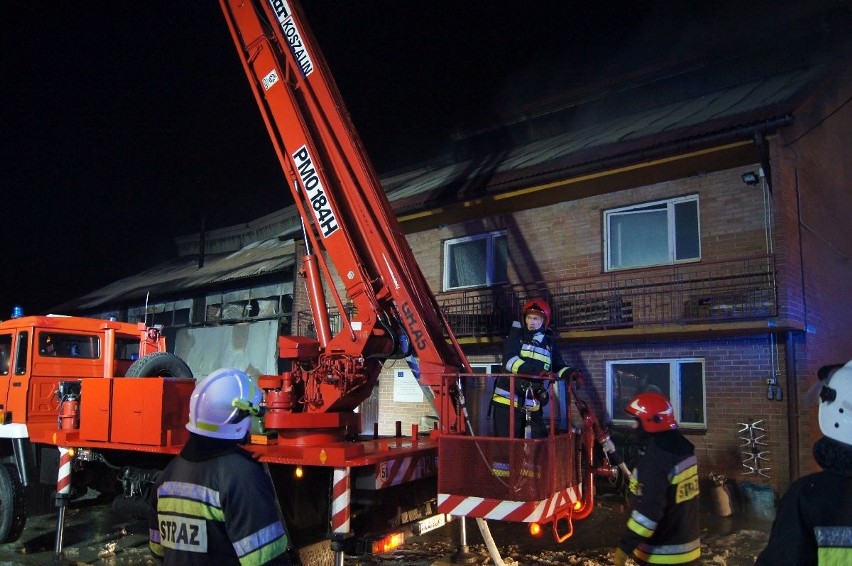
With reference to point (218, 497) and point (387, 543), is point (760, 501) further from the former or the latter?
point (218, 497)

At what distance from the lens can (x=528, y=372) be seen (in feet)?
19.9

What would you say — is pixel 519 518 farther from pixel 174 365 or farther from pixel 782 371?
pixel 782 371

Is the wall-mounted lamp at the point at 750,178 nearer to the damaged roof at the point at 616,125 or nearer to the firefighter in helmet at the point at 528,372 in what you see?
the damaged roof at the point at 616,125

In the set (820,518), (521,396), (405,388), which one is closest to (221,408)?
(820,518)

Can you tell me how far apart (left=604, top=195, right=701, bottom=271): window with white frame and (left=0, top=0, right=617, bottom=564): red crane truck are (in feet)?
16.8

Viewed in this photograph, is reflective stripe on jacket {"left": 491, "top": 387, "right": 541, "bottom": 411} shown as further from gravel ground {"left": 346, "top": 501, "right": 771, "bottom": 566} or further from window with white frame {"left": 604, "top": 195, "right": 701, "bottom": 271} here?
window with white frame {"left": 604, "top": 195, "right": 701, "bottom": 271}

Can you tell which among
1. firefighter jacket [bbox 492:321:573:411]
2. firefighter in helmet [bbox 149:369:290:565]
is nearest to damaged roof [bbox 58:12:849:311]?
firefighter jacket [bbox 492:321:573:411]

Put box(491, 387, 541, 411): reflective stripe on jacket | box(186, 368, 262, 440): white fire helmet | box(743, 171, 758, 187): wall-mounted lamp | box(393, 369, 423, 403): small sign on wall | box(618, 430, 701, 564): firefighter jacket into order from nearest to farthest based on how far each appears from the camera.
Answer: box(186, 368, 262, 440): white fire helmet, box(618, 430, 701, 564): firefighter jacket, box(491, 387, 541, 411): reflective stripe on jacket, box(743, 171, 758, 187): wall-mounted lamp, box(393, 369, 423, 403): small sign on wall

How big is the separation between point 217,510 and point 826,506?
7.24ft

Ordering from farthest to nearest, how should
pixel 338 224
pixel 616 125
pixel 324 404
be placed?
pixel 616 125 → pixel 338 224 → pixel 324 404

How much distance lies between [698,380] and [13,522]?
9.88m

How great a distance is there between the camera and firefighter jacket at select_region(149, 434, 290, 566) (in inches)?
101

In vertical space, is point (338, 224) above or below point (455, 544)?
above

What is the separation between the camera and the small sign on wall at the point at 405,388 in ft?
46.7
